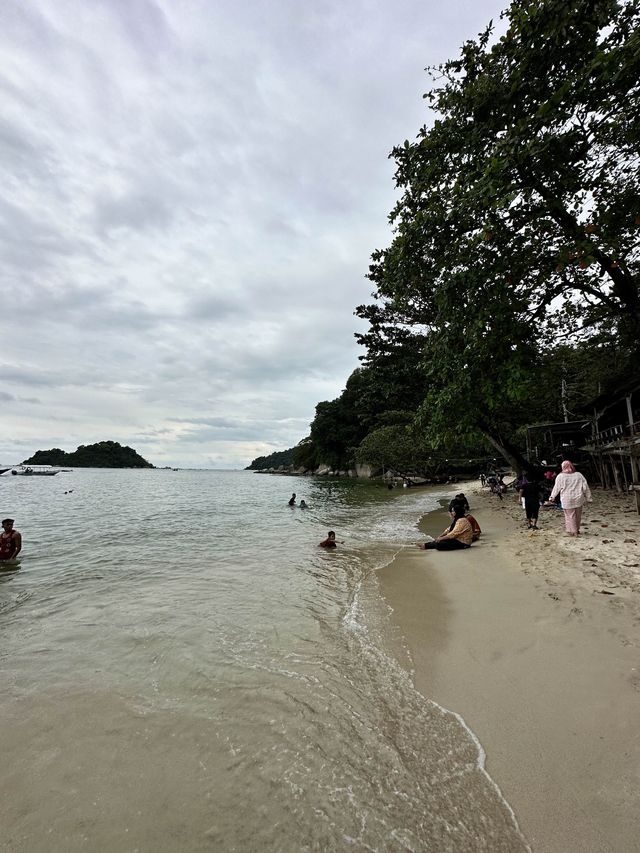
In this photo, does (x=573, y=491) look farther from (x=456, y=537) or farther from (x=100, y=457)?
(x=100, y=457)

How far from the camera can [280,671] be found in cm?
453

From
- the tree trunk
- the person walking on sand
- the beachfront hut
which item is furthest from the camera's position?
the tree trunk

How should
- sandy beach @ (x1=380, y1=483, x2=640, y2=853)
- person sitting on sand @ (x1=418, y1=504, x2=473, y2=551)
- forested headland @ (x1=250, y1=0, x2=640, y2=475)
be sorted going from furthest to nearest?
1. person sitting on sand @ (x1=418, y1=504, x2=473, y2=551)
2. forested headland @ (x1=250, y1=0, x2=640, y2=475)
3. sandy beach @ (x1=380, y1=483, x2=640, y2=853)

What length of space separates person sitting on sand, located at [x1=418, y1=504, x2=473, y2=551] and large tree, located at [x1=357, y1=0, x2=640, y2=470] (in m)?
2.93

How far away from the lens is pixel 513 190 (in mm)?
6930

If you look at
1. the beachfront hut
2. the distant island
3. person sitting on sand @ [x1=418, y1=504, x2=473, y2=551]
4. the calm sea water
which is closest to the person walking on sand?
the calm sea water

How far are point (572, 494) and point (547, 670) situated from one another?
6.90 m

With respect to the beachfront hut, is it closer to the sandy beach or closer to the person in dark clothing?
the person in dark clothing

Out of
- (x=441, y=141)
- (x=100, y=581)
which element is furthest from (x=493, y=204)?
(x=100, y=581)

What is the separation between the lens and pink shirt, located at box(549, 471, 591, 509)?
942 cm

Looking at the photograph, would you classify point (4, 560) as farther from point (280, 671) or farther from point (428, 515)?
point (428, 515)

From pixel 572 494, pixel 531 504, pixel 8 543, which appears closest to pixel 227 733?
pixel 572 494

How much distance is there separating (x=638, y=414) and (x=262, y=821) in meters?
21.7

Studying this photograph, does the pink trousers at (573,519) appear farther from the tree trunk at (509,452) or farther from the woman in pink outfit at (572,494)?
the tree trunk at (509,452)
